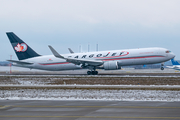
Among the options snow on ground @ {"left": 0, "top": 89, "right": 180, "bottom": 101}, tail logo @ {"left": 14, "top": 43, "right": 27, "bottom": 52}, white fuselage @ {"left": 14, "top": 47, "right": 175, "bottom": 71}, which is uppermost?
tail logo @ {"left": 14, "top": 43, "right": 27, "bottom": 52}

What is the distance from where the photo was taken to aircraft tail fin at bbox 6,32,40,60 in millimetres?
49553

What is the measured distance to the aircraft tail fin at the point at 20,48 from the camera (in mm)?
49553

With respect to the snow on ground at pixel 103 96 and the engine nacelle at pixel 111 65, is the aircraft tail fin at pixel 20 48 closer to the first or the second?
the engine nacelle at pixel 111 65

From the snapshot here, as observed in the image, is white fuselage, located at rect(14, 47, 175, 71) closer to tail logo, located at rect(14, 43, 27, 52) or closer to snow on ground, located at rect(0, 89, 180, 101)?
tail logo, located at rect(14, 43, 27, 52)

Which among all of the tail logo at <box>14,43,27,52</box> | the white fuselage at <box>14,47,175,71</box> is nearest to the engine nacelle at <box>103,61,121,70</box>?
the white fuselage at <box>14,47,175,71</box>

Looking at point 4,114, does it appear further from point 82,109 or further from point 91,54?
point 91,54

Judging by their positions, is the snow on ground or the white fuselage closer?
the snow on ground

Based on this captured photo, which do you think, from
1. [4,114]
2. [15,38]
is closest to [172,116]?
[4,114]

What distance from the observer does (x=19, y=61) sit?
1866 inches

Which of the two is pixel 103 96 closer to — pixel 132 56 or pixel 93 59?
pixel 132 56

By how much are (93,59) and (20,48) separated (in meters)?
14.9

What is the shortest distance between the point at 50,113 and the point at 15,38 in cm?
4013

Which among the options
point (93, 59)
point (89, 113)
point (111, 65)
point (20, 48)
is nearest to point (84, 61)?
point (93, 59)

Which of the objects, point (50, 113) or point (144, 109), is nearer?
point (50, 113)
